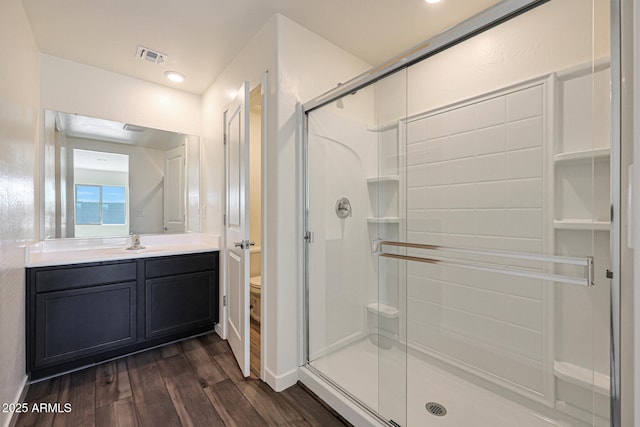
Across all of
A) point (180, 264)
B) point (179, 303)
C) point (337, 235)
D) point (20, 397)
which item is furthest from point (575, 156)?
point (20, 397)

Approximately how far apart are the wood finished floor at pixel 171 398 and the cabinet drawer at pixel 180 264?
0.67 m

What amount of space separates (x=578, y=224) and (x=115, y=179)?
131 inches

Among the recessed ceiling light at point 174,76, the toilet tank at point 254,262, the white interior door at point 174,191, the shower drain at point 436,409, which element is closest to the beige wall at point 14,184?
the recessed ceiling light at point 174,76

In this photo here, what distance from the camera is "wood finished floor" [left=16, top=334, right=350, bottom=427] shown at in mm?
1525

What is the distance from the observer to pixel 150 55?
2.24m

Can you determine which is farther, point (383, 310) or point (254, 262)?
point (254, 262)

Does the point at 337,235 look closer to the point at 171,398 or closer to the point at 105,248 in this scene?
the point at 171,398

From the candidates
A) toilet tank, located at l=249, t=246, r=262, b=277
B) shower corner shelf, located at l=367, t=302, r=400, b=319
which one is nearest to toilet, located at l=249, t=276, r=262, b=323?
toilet tank, located at l=249, t=246, r=262, b=277

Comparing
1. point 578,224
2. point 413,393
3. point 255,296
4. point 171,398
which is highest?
point 578,224

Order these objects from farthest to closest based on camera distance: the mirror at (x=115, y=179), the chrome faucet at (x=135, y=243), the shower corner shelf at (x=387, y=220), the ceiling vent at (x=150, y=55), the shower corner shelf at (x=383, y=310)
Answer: the chrome faucet at (x=135, y=243) → the mirror at (x=115, y=179) → the ceiling vent at (x=150, y=55) → the shower corner shelf at (x=383, y=310) → the shower corner shelf at (x=387, y=220)

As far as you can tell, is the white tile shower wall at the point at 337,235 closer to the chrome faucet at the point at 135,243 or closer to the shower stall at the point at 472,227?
the shower stall at the point at 472,227

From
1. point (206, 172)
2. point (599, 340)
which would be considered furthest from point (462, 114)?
point (206, 172)

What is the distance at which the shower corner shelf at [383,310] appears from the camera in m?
1.80

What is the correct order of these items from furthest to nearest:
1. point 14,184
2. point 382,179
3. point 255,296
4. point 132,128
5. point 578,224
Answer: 1. point 255,296
2. point 132,128
3. point 382,179
4. point 14,184
5. point 578,224
